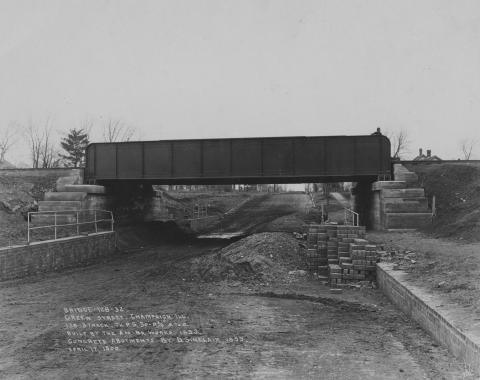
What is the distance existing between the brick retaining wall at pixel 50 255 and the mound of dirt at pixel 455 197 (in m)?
16.5

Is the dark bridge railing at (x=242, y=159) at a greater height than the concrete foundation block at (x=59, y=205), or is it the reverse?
the dark bridge railing at (x=242, y=159)

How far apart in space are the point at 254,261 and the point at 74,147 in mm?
55846

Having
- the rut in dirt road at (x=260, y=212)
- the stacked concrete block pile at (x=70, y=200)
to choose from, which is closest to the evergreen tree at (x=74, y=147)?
the rut in dirt road at (x=260, y=212)

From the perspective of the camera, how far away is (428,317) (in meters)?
9.23

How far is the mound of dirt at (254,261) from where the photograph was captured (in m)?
16.2

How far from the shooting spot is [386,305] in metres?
12.2

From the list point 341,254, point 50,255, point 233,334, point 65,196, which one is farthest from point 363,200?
point 233,334

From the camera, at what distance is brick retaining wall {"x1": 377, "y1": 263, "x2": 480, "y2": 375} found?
689 cm

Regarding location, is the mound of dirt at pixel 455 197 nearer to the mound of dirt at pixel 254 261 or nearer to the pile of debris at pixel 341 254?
the pile of debris at pixel 341 254

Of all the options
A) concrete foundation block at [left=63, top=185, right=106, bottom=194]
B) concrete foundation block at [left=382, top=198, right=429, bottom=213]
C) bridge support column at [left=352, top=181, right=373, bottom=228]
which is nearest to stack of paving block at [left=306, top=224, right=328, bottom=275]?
concrete foundation block at [left=382, top=198, right=429, bottom=213]

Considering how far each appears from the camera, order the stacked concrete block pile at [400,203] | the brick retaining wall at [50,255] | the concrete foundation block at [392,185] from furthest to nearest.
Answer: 1. the concrete foundation block at [392,185]
2. the stacked concrete block pile at [400,203]
3. the brick retaining wall at [50,255]

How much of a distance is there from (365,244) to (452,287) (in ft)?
17.2

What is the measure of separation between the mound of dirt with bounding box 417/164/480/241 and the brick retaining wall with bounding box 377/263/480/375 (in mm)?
7376

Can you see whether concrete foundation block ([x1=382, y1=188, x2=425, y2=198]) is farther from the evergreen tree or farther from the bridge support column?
the evergreen tree
